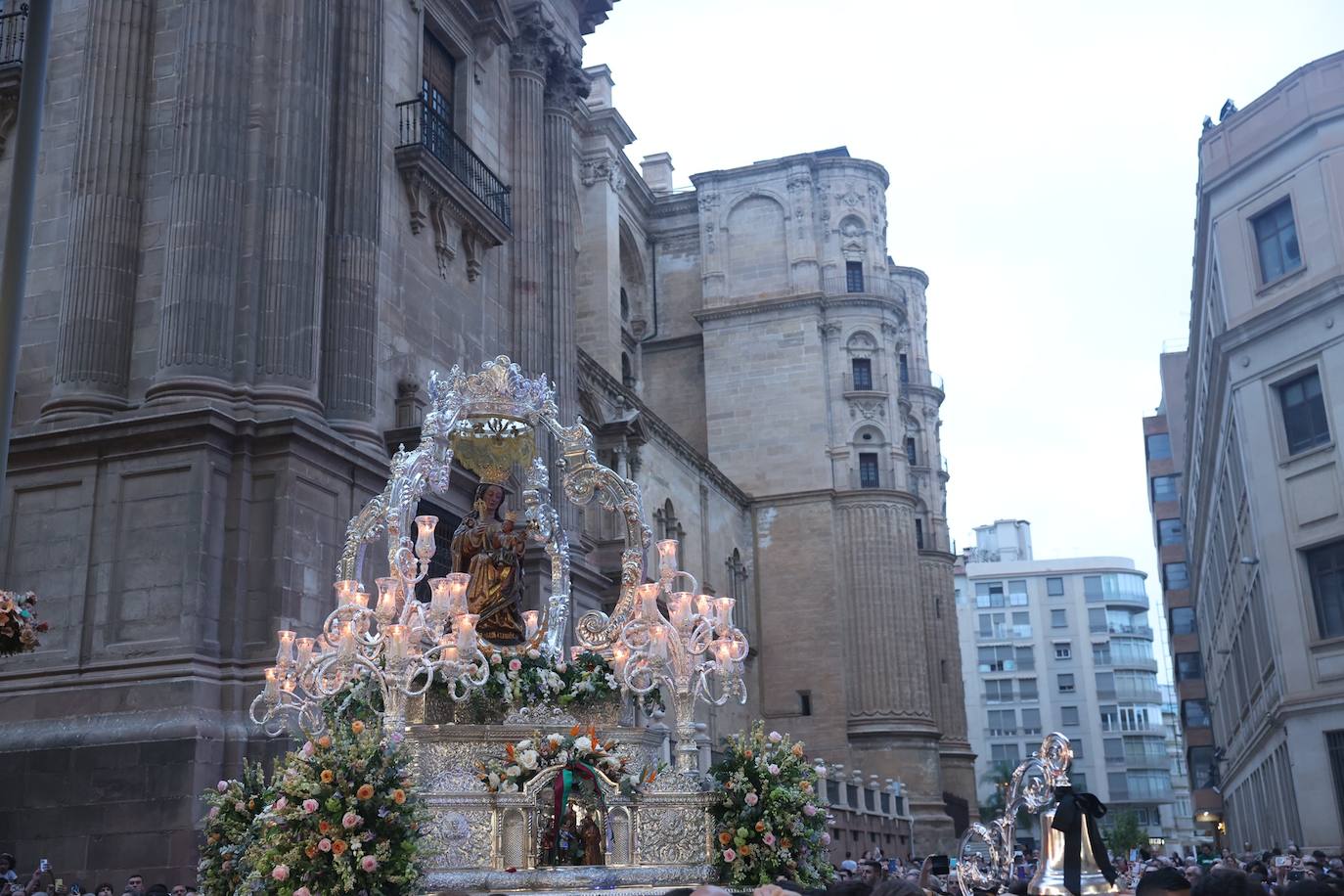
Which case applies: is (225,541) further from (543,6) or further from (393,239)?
(543,6)

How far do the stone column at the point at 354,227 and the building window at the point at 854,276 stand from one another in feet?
116

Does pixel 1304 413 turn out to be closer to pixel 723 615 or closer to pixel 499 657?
pixel 723 615

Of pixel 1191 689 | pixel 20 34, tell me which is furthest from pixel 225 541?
pixel 1191 689

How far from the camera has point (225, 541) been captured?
17.5m

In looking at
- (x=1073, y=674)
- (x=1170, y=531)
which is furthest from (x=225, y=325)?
(x=1073, y=674)

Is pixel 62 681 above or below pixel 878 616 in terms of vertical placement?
below

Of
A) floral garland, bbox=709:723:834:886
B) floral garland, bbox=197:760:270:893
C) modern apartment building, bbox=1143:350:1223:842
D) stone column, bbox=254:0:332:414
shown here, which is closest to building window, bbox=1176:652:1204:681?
modern apartment building, bbox=1143:350:1223:842

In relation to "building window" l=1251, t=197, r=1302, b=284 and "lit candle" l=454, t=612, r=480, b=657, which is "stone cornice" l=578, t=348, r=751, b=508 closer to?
"building window" l=1251, t=197, r=1302, b=284

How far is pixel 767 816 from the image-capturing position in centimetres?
1350

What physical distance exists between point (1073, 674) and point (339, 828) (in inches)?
4273

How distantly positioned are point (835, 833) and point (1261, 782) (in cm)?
1095

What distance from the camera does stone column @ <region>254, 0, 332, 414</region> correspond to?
61.8 ft

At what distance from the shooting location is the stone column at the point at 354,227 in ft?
66.6

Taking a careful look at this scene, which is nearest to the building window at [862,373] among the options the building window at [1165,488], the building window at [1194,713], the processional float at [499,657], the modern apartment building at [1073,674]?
the building window at [1194,713]
